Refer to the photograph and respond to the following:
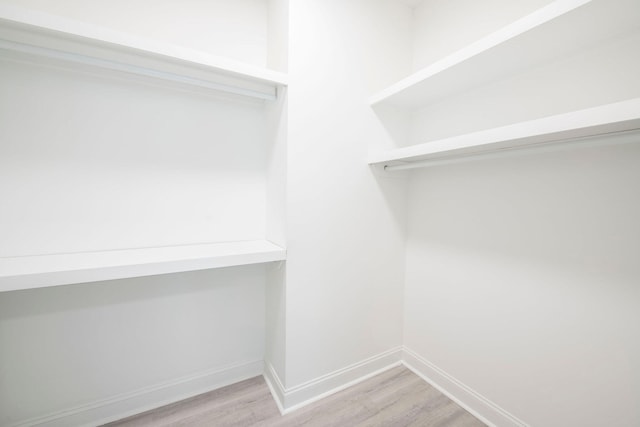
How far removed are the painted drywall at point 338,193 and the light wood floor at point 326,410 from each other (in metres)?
0.17

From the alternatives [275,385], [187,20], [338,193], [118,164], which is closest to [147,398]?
[275,385]

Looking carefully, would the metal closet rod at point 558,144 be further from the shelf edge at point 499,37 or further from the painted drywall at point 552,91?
the shelf edge at point 499,37

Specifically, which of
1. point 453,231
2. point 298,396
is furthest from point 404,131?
point 298,396

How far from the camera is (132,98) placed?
1268 mm

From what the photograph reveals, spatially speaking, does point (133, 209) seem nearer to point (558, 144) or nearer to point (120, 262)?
point (120, 262)

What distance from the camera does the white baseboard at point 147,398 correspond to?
4.05 feet

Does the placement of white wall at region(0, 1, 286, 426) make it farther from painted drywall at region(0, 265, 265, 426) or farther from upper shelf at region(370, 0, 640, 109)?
upper shelf at region(370, 0, 640, 109)

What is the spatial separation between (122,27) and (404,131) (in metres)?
1.80

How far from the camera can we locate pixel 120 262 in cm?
106

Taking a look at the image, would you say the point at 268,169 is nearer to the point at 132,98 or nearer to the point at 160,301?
the point at 132,98

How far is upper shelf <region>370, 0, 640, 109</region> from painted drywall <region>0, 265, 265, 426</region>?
1.62 m

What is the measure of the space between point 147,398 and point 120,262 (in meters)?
0.94

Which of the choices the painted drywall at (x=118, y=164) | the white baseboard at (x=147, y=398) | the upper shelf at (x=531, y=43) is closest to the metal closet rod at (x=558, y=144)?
the upper shelf at (x=531, y=43)

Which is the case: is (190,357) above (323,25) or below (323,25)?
below
